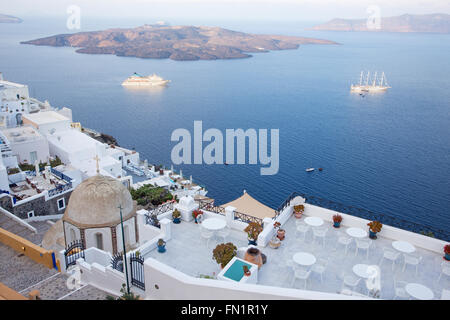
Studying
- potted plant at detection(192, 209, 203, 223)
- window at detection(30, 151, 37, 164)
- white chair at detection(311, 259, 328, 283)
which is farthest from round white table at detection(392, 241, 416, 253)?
window at detection(30, 151, 37, 164)

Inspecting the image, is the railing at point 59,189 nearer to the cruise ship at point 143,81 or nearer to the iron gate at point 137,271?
the iron gate at point 137,271

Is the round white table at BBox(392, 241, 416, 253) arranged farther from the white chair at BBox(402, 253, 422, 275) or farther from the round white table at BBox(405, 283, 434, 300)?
the round white table at BBox(405, 283, 434, 300)

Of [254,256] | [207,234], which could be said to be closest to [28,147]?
[207,234]

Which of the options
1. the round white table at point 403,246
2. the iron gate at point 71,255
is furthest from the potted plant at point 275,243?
the iron gate at point 71,255

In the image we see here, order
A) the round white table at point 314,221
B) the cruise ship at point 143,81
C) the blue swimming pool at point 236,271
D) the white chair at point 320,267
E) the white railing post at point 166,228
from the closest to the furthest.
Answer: the blue swimming pool at point 236,271 < the white chair at point 320,267 < the white railing post at point 166,228 < the round white table at point 314,221 < the cruise ship at point 143,81

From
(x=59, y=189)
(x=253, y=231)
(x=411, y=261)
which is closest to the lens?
Answer: (x=411, y=261)

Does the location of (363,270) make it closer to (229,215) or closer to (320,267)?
(320,267)
